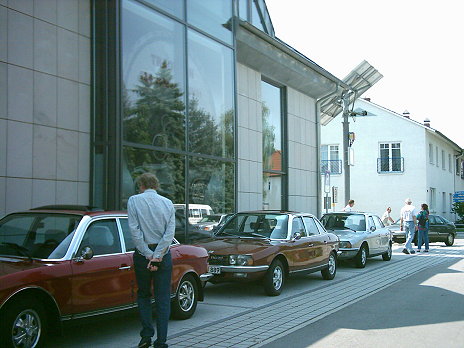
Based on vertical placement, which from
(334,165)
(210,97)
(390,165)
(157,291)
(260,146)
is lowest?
(157,291)

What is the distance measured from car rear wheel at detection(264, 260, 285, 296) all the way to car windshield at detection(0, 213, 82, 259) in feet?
13.6

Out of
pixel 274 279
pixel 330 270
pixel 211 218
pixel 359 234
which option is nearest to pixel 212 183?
pixel 211 218

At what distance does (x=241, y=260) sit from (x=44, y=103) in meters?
4.60

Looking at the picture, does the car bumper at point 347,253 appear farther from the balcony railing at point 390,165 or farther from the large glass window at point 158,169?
the balcony railing at point 390,165

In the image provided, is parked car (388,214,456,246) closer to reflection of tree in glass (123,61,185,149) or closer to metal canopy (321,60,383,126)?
metal canopy (321,60,383,126)

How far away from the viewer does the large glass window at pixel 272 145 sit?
1850 cm

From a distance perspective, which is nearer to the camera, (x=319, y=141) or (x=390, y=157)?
(x=319, y=141)

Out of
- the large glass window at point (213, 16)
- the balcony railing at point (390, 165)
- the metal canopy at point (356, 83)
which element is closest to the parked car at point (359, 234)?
the large glass window at point (213, 16)

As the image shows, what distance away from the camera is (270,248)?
9.78 metres

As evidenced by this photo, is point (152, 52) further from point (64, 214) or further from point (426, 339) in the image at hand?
point (426, 339)

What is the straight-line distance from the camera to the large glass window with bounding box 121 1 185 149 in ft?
37.7

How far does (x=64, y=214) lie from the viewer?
6.58m

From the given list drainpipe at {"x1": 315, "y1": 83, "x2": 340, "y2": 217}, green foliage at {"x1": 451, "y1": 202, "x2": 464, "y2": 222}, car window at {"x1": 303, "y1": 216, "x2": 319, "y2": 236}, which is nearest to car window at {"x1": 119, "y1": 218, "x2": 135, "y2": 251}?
car window at {"x1": 303, "y1": 216, "x2": 319, "y2": 236}

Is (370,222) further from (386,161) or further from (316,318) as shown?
(386,161)
